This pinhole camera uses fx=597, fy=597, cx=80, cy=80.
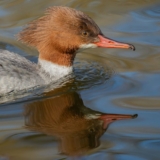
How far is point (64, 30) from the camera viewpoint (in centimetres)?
734

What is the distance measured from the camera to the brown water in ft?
18.8

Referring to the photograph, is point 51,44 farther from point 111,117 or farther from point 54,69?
point 111,117

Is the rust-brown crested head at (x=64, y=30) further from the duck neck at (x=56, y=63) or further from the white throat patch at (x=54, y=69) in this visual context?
the white throat patch at (x=54, y=69)

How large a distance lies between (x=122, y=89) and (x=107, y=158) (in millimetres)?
1860

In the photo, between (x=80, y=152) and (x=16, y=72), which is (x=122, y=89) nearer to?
(x=16, y=72)

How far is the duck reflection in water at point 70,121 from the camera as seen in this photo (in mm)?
5836

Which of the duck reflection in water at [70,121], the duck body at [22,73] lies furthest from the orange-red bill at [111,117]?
the duck body at [22,73]

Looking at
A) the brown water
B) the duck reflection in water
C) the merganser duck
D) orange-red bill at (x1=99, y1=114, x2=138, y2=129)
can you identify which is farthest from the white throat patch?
orange-red bill at (x1=99, y1=114, x2=138, y2=129)

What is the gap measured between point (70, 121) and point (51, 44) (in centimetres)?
140

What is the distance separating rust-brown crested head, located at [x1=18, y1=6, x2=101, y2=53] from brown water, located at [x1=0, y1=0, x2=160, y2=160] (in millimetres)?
564

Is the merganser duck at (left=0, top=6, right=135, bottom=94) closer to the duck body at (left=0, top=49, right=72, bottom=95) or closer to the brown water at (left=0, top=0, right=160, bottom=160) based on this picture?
the duck body at (left=0, top=49, right=72, bottom=95)

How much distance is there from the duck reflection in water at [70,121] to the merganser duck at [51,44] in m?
0.45

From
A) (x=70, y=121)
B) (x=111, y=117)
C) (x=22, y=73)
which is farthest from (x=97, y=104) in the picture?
(x=22, y=73)

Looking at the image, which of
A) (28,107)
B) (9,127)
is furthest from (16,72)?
(9,127)
